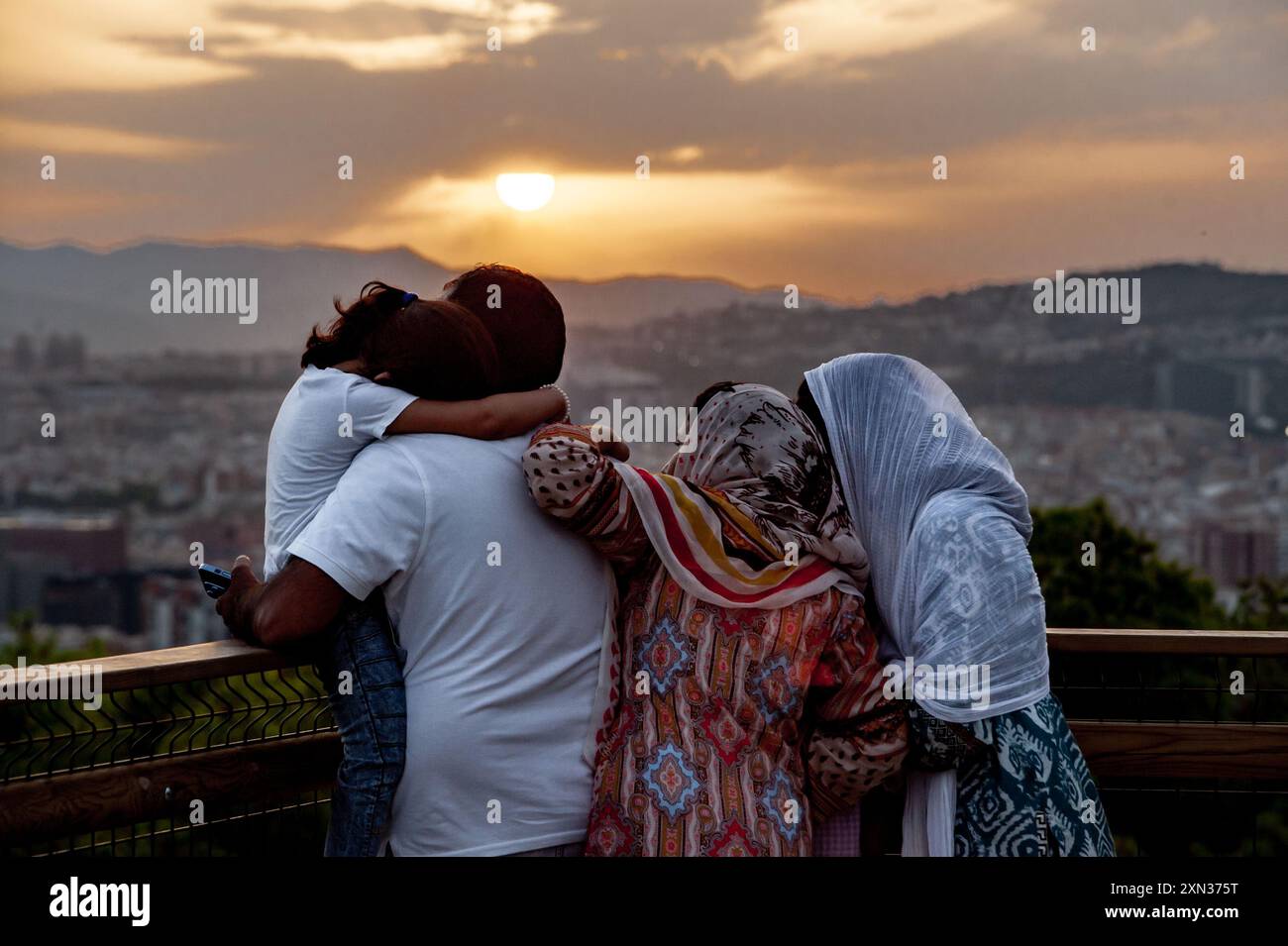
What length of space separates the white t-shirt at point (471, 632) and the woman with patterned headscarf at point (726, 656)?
0.08 m

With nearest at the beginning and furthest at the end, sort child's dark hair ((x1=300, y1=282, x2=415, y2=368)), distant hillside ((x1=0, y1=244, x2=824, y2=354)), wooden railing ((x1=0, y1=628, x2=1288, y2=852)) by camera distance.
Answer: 1. wooden railing ((x1=0, y1=628, x2=1288, y2=852))
2. child's dark hair ((x1=300, y1=282, x2=415, y2=368))
3. distant hillside ((x1=0, y1=244, x2=824, y2=354))

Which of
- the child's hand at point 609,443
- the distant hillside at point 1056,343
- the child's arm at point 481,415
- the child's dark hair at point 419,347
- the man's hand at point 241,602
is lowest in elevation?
the man's hand at point 241,602

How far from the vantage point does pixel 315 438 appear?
189 cm

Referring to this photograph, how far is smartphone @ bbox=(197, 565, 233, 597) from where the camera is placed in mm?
2051

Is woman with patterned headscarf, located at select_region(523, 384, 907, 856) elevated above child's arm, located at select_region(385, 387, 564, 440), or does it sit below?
below

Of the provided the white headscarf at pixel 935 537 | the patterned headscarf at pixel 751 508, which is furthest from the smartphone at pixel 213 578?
the white headscarf at pixel 935 537

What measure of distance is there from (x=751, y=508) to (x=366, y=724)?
74cm

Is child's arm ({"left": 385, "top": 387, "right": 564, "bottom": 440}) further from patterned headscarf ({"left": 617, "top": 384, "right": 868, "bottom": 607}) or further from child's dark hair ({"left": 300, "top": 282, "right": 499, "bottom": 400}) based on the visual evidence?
patterned headscarf ({"left": 617, "top": 384, "right": 868, "bottom": 607})

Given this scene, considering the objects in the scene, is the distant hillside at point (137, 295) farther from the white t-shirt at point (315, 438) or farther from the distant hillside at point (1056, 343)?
the white t-shirt at point (315, 438)

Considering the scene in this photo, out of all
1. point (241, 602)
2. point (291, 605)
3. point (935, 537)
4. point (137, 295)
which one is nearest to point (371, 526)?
point (291, 605)

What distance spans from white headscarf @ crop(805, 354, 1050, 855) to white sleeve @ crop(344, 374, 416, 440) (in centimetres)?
85

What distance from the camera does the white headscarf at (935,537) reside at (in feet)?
6.81

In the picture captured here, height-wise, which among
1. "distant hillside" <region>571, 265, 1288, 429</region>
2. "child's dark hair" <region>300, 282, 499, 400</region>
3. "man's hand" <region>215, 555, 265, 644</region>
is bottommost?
"man's hand" <region>215, 555, 265, 644</region>

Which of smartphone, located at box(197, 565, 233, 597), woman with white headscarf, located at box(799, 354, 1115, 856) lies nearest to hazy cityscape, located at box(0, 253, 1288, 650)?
woman with white headscarf, located at box(799, 354, 1115, 856)
